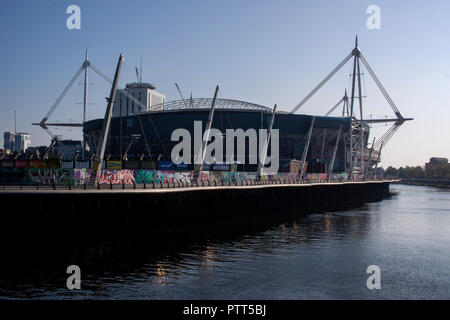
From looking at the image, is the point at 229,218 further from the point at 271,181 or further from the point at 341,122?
the point at 341,122

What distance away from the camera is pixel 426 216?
9319 cm

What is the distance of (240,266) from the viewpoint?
42.7m

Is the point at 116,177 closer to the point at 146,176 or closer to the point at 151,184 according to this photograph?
the point at 151,184

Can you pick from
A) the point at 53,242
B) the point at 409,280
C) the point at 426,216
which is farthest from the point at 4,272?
the point at 426,216

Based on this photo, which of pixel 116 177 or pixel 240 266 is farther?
pixel 116 177

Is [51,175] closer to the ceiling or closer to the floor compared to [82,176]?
closer to the ceiling

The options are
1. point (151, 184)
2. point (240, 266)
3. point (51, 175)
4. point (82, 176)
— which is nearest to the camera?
point (240, 266)

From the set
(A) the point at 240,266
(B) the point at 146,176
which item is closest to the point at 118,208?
(B) the point at 146,176

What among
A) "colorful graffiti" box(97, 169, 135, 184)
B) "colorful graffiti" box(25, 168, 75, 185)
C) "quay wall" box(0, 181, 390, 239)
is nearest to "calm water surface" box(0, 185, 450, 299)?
"quay wall" box(0, 181, 390, 239)

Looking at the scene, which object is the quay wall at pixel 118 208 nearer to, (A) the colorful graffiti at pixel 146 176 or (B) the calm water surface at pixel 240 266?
(B) the calm water surface at pixel 240 266

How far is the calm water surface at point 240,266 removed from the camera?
112 feet

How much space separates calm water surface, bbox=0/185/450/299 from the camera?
34.1 meters

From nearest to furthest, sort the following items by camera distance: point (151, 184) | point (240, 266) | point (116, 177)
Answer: point (240, 266), point (116, 177), point (151, 184)

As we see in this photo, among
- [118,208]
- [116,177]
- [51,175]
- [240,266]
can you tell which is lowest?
[240,266]
